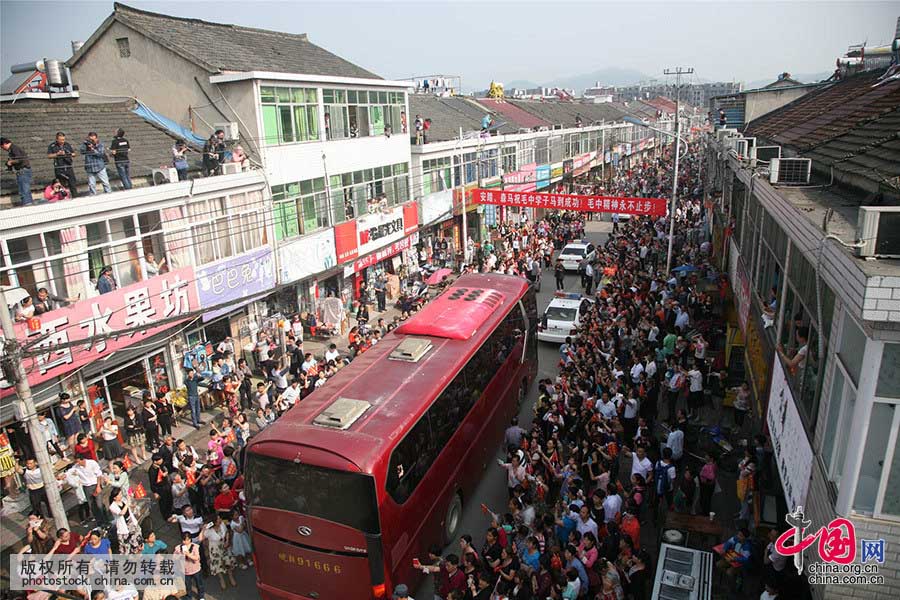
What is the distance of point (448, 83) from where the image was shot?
186 ft

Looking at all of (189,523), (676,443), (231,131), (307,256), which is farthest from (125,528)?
(231,131)

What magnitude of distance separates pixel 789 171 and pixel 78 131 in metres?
17.3

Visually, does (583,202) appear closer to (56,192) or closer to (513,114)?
(56,192)

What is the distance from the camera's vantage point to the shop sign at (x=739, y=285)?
46.4ft

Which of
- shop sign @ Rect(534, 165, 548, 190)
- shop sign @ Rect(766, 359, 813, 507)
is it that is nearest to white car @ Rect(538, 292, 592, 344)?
shop sign @ Rect(766, 359, 813, 507)

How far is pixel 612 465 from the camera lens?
1081 centimetres

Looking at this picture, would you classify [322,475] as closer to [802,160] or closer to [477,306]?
[477,306]

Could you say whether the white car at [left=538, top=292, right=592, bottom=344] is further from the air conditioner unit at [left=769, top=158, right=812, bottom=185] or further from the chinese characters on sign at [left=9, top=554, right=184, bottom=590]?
the chinese characters on sign at [left=9, top=554, right=184, bottom=590]

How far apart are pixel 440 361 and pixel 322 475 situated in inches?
144

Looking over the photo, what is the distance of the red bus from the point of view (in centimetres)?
799

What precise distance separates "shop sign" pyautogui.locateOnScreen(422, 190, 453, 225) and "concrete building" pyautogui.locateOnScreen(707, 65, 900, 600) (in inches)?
692

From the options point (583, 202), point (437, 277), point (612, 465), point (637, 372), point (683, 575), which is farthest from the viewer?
point (583, 202)

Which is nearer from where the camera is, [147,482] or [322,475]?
[322,475]

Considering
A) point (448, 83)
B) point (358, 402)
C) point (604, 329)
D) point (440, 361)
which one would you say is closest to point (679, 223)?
point (604, 329)
